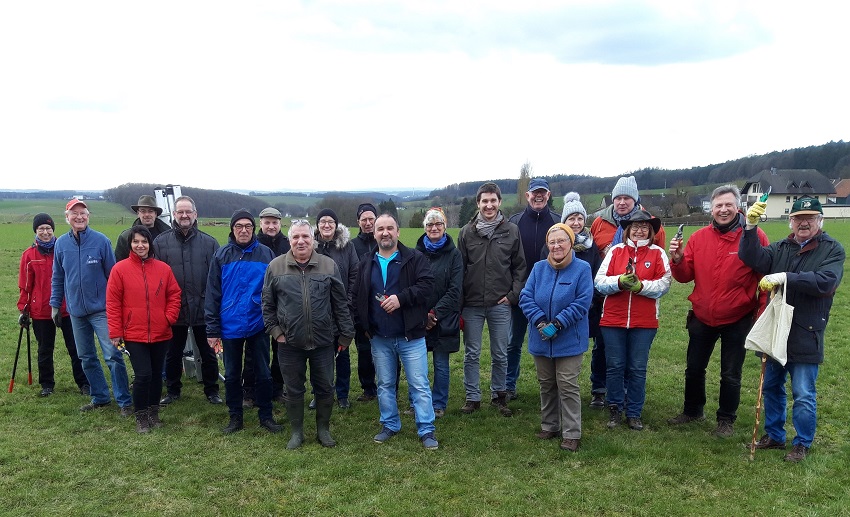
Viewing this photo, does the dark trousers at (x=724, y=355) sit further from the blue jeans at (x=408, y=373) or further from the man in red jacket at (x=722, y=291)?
the blue jeans at (x=408, y=373)

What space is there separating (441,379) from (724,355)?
2.97 meters

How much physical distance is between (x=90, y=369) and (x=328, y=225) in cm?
329

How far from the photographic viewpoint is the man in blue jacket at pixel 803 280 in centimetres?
459

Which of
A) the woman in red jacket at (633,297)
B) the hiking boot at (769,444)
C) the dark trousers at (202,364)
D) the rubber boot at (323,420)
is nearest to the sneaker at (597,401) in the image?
the woman in red jacket at (633,297)

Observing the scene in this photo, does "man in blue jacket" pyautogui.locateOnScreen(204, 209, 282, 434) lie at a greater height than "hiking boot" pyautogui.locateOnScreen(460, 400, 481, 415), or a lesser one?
greater

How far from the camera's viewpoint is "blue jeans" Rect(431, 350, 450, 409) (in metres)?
5.93

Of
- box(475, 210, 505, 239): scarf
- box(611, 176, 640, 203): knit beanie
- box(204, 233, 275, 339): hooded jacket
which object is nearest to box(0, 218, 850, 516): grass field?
box(204, 233, 275, 339): hooded jacket

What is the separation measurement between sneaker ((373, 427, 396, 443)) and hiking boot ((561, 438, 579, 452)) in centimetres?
172

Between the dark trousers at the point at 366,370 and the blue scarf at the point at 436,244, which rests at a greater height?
the blue scarf at the point at 436,244

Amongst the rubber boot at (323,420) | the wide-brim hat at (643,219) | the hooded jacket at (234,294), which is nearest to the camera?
the wide-brim hat at (643,219)

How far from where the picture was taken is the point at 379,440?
17.8 feet

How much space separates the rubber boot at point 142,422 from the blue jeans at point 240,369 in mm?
907

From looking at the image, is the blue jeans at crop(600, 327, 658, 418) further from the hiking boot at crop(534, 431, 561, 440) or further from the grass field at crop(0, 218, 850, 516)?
the hiking boot at crop(534, 431, 561, 440)

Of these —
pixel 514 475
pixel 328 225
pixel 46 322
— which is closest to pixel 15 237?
pixel 46 322
